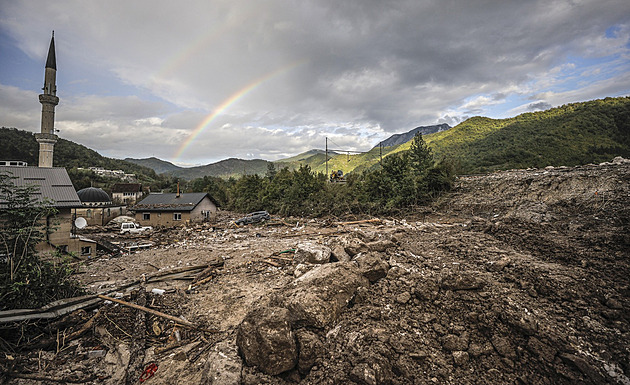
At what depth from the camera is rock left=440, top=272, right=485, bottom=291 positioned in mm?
4008

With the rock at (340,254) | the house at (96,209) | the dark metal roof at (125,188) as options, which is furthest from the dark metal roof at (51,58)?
the rock at (340,254)

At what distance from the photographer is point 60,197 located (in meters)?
12.6

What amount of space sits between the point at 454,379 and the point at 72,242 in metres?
17.7

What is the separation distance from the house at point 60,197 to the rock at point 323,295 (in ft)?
45.0

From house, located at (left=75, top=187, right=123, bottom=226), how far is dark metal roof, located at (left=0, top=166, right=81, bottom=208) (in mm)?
10400

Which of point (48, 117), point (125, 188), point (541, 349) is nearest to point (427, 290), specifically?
point (541, 349)

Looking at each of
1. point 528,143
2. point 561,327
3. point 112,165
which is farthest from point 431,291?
point 112,165

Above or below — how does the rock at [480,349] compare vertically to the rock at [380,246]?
below

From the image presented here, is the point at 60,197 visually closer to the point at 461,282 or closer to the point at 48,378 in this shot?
the point at 48,378

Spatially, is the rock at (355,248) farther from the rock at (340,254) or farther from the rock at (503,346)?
the rock at (503,346)

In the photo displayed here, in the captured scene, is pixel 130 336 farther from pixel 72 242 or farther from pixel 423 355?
pixel 72 242

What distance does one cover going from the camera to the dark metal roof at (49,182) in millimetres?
12500

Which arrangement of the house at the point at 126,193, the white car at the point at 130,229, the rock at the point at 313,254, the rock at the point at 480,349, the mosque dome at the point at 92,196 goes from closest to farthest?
the rock at the point at 480,349 < the rock at the point at 313,254 < the white car at the point at 130,229 < the mosque dome at the point at 92,196 < the house at the point at 126,193

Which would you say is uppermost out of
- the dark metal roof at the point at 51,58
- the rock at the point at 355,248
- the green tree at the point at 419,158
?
Answer: the dark metal roof at the point at 51,58
